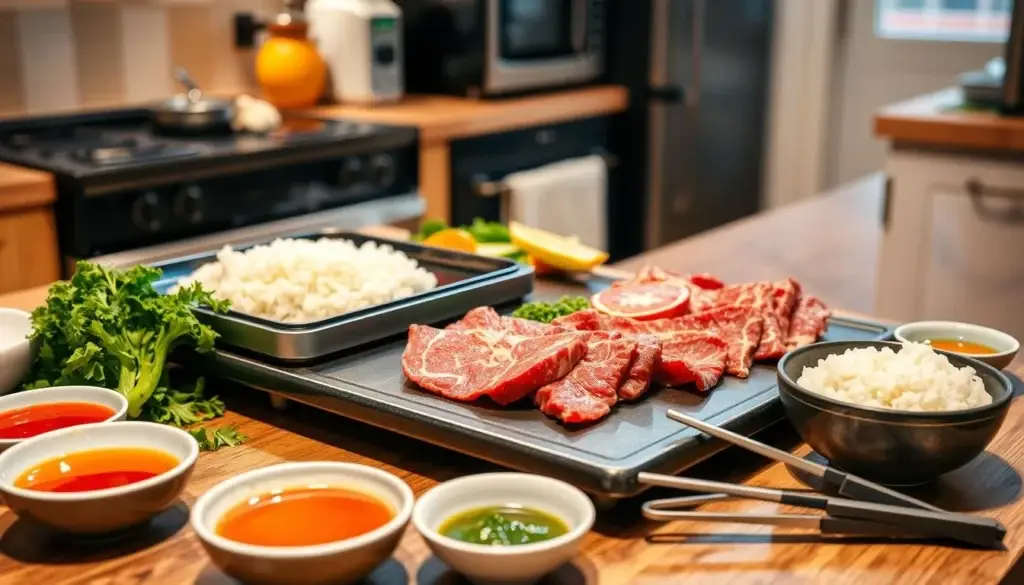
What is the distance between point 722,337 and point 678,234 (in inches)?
124

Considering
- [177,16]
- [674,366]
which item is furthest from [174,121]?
[674,366]

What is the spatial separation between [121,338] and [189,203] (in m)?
1.50

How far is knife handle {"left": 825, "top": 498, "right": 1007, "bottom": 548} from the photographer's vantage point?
1008 mm

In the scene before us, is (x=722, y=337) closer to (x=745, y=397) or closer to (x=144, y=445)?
(x=745, y=397)

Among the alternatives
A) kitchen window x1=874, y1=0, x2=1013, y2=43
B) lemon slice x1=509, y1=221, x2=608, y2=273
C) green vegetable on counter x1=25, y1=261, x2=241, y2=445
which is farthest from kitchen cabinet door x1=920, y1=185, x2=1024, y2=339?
green vegetable on counter x1=25, y1=261, x2=241, y2=445

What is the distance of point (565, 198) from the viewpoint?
3820 millimetres

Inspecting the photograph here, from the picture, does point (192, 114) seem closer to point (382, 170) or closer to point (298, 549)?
point (382, 170)

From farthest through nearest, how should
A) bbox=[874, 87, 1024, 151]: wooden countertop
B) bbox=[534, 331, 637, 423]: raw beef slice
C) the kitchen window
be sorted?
the kitchen window → bbox=[874, 87, 1024, 151]: wooden countertop → bbox=[534, 331, 637, 423]: raw beef slice

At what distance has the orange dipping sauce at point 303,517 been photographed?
37.1 inches

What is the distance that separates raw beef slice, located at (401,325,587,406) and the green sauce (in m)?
0.21

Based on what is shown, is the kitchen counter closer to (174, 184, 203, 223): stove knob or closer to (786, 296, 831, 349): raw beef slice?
(174, 184, 203, 223): stove knob

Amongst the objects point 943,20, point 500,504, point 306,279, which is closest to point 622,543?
point 500,504

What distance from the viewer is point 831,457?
3.66 feet

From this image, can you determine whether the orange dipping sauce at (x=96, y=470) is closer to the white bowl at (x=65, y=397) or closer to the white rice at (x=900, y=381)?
the white bowl at (x=65, y=397)
